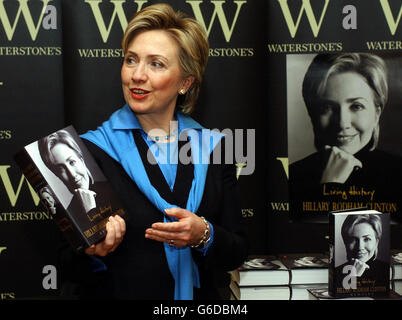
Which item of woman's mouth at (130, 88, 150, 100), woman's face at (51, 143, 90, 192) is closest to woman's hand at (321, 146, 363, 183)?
woman's mouth at (130, 88, 150, 100)

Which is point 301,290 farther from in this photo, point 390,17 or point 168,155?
point 390,17

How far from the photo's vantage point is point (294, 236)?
2.29 meters

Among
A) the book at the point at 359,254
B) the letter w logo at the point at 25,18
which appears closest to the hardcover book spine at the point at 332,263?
the book at the point at 359,254

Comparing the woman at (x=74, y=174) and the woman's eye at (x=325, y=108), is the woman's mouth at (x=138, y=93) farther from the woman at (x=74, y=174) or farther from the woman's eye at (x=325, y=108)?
the woman's eye at (x=325, y=108)

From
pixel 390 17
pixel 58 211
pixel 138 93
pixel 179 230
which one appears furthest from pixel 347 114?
pixel 58 211

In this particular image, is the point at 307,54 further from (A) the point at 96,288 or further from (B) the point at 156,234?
(A) the point at 96,288

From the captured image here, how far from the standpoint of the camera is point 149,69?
178cm

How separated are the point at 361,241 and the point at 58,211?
1044mm

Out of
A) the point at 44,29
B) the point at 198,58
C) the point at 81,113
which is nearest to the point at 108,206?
the point at 198,58

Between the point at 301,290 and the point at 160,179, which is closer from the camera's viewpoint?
the point at 160,179

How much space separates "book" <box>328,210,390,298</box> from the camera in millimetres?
1812

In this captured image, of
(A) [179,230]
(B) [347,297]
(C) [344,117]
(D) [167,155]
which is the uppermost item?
(C) [344,117]

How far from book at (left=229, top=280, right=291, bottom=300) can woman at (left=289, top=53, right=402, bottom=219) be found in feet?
1.53

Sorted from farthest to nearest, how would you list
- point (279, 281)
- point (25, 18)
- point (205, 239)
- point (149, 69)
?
point (25, 18) < point (279, 281) < point (149, 69) < point (205, 239)
